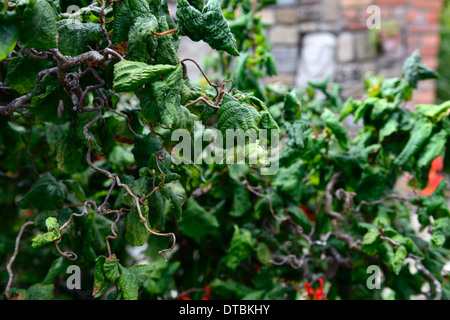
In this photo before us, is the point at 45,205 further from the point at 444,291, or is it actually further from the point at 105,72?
the point at 444,291

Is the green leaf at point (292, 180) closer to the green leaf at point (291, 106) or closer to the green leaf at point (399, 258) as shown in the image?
the green leaf at point (291, 106)

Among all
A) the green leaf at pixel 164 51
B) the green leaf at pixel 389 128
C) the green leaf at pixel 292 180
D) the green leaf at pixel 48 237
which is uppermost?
the green leaf at pixel 164 51

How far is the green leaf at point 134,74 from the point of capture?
651 millimetres

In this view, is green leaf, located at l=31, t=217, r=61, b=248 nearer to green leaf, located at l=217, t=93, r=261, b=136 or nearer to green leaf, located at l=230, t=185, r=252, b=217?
green leaf, located at l=217, t=93, r=261, b=136

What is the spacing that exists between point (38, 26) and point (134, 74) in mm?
149

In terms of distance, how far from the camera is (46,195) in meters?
1.02

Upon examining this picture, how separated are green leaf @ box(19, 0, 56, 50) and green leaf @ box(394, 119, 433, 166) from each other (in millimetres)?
836

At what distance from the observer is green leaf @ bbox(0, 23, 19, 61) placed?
1.97 ft

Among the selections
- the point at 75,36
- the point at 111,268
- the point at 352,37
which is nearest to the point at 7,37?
the point at 75,36

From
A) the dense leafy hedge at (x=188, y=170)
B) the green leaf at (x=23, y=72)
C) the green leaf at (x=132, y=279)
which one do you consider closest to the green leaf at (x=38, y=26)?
the dense leafy hedge at (x=188, y=170)

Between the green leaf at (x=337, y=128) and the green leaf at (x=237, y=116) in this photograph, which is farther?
the green leaf at (x=337, y=128)

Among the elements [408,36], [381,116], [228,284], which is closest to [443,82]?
[408,36]

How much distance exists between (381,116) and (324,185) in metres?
0.24

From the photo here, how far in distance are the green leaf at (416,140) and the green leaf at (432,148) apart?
17 millimetres
